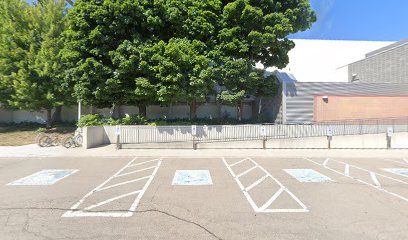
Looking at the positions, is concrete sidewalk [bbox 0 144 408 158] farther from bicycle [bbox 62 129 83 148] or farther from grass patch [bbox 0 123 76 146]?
grass patch [bbox 0 123 76 146]

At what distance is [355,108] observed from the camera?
779 inches

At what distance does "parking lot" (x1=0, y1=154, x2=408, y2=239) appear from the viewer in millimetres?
4363

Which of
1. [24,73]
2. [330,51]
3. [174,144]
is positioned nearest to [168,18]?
[174,144]

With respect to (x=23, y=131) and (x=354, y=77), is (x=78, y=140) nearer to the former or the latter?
(x=23, y=131)

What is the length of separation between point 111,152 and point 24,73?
10.7 metres

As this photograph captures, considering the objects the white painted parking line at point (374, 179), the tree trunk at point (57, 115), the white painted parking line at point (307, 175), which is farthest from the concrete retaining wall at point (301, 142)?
the tree trunk at point (57, 115)

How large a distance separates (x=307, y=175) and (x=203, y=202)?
441cm

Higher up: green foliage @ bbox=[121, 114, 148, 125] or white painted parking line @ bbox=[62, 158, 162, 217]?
green foliage @ bbox=[121, 114, 148, 125]

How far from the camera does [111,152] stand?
524 inches

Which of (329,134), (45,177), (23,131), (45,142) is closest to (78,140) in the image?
(45,142)

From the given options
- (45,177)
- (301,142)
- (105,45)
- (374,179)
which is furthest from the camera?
(105,45)

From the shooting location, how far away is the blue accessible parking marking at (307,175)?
8.07 meters

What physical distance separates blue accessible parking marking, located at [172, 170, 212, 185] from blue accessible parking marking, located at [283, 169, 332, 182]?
2.83m

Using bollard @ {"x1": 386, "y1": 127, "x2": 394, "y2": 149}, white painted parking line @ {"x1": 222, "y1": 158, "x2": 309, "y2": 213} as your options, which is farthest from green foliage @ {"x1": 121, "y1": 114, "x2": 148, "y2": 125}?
bollard @ {"x1": 386, "y1": 127, "x2": 394, "y2": 149}
